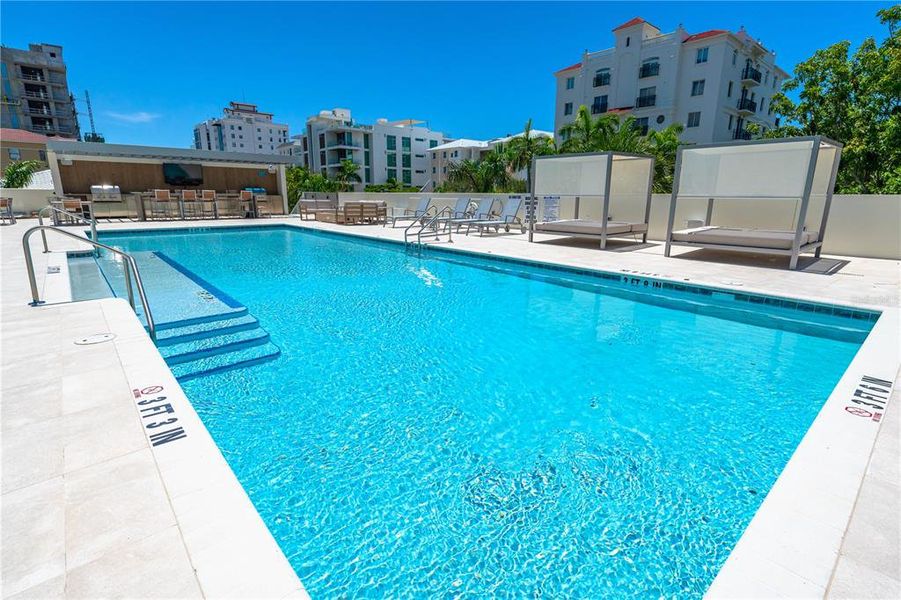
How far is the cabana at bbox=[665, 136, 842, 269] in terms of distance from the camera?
750cm

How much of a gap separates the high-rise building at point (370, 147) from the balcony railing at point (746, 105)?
35473mm

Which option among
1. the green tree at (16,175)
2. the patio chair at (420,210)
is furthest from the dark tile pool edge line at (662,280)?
the green tree at (16,175)

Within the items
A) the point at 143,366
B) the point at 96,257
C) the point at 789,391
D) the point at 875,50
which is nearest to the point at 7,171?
the point at 96,257

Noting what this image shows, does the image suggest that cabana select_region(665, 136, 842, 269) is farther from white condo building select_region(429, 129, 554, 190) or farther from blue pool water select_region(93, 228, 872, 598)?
white condo building select_region(429, 129, 554, 190)

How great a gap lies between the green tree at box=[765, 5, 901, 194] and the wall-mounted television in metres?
22.3

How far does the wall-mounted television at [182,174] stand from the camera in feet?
57.2

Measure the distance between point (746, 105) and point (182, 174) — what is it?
34.5 m

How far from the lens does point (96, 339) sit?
361cm

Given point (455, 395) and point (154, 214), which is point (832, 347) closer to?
point (455, 395)

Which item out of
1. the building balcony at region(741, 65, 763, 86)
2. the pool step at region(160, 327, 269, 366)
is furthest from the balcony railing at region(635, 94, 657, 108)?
the pool step at region(160, 327, 269, 366)

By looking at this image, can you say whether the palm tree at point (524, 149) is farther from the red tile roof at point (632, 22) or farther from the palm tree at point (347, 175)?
the palm tree at point (347, 175)

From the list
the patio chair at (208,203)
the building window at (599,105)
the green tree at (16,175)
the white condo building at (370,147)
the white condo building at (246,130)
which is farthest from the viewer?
the white condo building at (246,130)

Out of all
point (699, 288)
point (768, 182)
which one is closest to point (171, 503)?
point (699, 288)

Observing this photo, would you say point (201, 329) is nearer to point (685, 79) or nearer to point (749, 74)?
point (685, 79)
